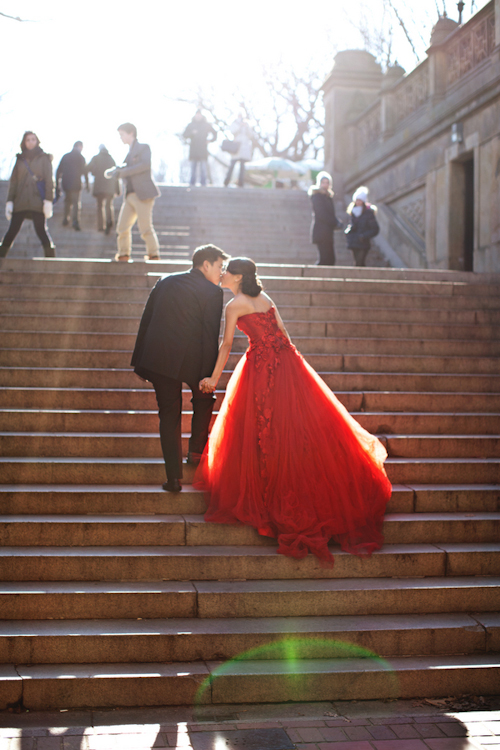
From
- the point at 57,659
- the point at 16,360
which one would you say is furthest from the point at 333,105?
the point at 57,659

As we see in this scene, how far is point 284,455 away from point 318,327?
3372mm

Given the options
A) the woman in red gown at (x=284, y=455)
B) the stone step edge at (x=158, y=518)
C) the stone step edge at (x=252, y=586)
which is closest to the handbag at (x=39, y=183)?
the woman in red gown at (x=284, y=455)

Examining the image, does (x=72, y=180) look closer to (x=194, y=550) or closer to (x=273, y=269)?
(x=273, y=269)

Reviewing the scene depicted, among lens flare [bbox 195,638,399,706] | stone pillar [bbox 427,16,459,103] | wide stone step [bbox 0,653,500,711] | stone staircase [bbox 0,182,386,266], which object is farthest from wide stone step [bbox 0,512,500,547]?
stone pillar [bbox 427,16,459,103]

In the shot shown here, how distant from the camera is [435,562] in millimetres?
5203

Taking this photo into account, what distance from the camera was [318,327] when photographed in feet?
27.4

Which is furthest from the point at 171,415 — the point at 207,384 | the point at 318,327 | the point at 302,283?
the point at 302,283

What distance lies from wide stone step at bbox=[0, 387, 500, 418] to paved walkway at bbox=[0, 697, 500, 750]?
115 inches

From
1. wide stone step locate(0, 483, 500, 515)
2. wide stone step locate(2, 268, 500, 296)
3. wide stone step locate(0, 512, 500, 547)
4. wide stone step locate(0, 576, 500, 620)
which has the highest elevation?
wide stone step locate(2, 268, 500, 296)

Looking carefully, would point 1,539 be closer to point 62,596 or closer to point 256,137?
point 62,596

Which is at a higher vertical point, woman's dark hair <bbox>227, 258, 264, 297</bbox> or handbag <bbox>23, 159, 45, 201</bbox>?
handbag <bbox>23, 159, 45, 201</bbox>

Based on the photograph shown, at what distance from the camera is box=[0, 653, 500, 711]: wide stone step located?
4.10m

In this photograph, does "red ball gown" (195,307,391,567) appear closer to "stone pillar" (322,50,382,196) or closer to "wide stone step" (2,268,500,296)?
"wide stone step" (2,268,500,296)

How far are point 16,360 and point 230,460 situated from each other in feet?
9.85
